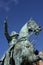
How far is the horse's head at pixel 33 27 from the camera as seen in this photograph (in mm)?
19788

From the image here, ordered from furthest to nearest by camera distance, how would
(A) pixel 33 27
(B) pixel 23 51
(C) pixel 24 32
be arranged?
1. (A) pixel 33 27
2. (C) pixel 24 32
3. (B) pixel 23 51

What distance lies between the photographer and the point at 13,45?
19375 mm

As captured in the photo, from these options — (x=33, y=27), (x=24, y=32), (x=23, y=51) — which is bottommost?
(x=23, y=51)

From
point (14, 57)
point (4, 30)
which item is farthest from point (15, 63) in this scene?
point (4, 30)

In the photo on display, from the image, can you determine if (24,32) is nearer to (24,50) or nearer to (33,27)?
(33,27)

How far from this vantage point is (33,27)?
2005 cm

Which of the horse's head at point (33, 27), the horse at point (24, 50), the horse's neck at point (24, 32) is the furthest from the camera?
the horse's head at point (33, 27)

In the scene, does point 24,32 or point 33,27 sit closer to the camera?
point 24,32

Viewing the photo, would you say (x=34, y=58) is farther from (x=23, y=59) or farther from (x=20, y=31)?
(x=20, y=31)

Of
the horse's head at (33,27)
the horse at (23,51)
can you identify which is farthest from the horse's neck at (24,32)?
the horse's head at (33,27)

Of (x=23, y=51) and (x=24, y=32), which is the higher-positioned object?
(x=24, y=32)

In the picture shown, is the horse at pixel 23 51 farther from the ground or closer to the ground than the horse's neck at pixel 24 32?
closer to the ground

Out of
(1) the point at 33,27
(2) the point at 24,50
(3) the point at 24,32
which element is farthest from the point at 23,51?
(1) the point at 33,27

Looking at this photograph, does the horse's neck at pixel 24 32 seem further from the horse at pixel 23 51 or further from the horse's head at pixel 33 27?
the horse's head at pixel 33 27
